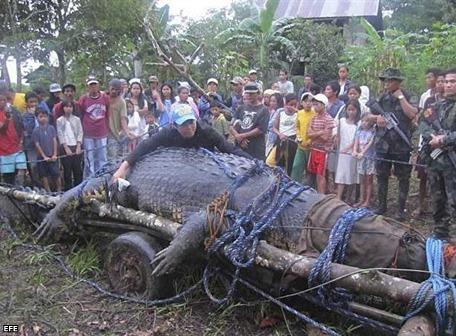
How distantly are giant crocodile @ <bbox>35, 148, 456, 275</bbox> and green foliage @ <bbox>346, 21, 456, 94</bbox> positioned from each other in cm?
868

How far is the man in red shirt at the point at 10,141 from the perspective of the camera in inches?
266

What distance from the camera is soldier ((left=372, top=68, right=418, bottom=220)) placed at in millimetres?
6203

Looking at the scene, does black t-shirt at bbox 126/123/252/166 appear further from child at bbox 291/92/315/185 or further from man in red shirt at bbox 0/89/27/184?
man in red shirt at bbox 0/89/27/184

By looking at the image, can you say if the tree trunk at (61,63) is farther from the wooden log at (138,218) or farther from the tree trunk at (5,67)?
the wooden log at (138,218)

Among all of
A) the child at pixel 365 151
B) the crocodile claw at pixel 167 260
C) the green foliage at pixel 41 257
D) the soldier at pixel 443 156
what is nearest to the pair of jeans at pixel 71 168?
the green foliage at pixel 41 257

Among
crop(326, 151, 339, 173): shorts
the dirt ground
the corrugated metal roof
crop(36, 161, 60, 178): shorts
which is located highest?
the corrugated metal roof

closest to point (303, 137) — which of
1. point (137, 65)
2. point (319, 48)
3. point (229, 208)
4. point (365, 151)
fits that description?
point (365, 151)

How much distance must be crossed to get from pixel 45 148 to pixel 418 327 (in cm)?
574

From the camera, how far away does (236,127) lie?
7.29 m

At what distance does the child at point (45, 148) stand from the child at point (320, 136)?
3.57 metres

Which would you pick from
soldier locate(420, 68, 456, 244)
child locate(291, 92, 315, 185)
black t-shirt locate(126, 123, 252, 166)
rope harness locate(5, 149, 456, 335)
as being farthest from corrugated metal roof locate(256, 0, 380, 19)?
rope harness locate(5, 149, 456, 335)

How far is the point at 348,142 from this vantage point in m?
6.84

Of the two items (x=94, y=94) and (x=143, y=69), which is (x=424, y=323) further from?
(x=143, y=69)

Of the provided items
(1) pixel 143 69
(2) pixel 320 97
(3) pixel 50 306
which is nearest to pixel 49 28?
(1) pixel 143 69
